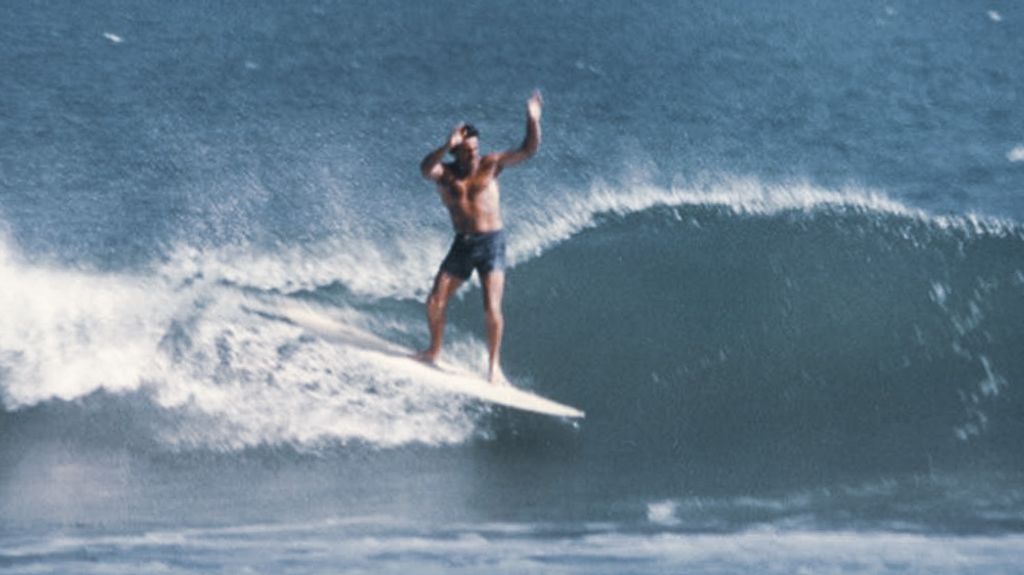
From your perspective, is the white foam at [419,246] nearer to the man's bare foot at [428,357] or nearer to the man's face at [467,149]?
the man's bare foot at [428,357]

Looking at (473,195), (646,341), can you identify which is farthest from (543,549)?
(646,341)

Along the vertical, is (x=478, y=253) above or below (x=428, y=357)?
above

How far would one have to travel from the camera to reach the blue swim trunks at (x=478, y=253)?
7484 mm

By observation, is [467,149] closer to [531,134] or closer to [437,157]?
[437,157]

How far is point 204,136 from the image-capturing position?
18.9 meters

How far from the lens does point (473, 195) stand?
7355 mm

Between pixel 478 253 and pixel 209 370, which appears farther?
pixel 209 370

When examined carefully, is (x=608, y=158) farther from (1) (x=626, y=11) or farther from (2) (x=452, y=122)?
(1) (x=626, y=11)

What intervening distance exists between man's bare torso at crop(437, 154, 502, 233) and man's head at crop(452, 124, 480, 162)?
0.06 m

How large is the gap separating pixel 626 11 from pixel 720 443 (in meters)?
15.6

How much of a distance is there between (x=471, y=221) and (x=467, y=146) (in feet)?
1.45

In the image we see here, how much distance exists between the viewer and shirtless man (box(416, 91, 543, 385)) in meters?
7.15

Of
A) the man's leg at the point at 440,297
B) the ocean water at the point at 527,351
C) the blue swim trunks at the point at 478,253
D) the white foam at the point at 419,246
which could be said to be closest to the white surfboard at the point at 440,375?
the man's leg at the point at 440,297

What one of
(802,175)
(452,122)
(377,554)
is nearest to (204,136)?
(452,122)
